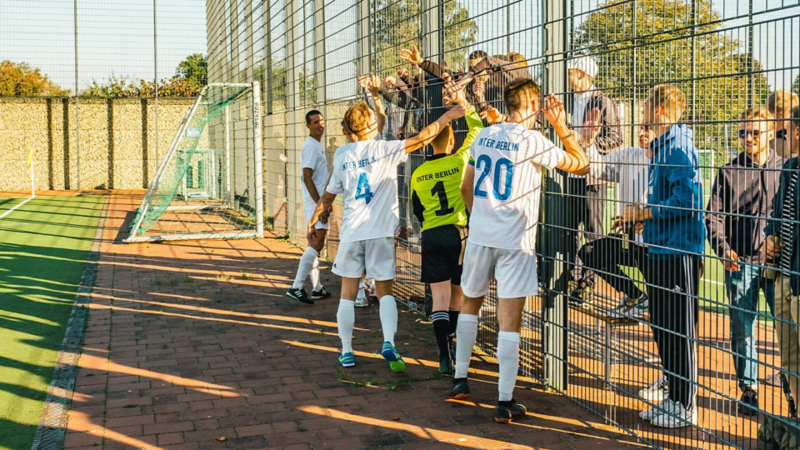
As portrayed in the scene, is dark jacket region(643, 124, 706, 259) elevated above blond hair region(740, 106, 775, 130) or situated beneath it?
situated beneath

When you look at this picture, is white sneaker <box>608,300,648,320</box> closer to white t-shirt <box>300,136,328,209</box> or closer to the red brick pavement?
the red brick pavement

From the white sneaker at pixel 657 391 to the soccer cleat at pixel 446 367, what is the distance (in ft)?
4.44

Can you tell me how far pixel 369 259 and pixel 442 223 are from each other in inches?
24.6

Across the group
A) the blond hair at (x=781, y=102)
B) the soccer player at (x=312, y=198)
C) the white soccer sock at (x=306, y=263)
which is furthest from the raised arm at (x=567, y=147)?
the white soccer sock at (x=306, y=263)

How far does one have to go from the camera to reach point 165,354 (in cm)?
642

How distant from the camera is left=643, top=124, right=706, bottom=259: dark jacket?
4.05 meters

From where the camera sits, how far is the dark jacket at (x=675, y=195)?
4.05m

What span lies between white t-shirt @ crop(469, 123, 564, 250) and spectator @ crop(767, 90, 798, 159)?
1.38 metres

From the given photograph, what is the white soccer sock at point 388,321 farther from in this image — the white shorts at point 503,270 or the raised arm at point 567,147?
the raised arm at point 567,147

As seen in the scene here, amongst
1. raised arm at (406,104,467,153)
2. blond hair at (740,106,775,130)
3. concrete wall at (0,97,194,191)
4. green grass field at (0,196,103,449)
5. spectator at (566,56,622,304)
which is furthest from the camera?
concrete wall at (0,97,194,191)

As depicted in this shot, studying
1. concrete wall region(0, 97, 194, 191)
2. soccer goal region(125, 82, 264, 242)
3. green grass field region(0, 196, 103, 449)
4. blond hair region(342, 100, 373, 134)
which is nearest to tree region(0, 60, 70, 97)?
concrete wall region(0, 97, 194, 191)

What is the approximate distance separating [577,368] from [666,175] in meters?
1.53

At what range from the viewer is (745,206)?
3730mm

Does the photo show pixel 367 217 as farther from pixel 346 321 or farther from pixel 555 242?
pixel 555 242
